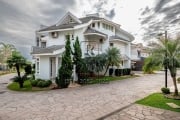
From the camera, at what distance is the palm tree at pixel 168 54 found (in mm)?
11708

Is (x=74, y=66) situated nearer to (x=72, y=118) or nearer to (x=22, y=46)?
(x=72, y=118)

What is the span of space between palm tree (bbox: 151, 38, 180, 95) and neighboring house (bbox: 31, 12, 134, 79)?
1165 centimetres

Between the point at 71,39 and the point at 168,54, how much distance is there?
46.8 feet

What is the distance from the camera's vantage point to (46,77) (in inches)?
846

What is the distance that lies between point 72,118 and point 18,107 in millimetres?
3920

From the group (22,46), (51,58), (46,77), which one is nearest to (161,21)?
(51,58)

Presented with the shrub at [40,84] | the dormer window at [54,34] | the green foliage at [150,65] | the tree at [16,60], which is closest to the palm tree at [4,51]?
the dormer window at [54,34]

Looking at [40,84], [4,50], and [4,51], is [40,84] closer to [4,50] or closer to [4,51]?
[4,51]

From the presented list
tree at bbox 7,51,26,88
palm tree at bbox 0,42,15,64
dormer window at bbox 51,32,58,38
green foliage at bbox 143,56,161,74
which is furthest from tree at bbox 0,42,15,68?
green foliage at bbox 143,56,161,74

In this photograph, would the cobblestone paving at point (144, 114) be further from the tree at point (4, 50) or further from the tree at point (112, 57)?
the tree at point (4, 50)

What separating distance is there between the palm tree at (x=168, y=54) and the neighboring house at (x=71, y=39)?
11.7m

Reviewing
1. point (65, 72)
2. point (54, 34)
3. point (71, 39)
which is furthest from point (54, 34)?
point (65, 72)

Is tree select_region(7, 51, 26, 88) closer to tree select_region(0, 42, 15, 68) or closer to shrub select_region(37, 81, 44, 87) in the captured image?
shrub select_region(37, 81, 44, 87)

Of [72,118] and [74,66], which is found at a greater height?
[74,66]
